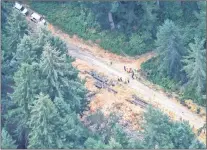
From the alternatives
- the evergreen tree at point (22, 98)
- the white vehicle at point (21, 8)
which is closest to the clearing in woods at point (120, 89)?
the white vehicle at point (21, 8)

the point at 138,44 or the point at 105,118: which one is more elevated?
the point at 138,44

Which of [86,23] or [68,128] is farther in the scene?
[86,23]

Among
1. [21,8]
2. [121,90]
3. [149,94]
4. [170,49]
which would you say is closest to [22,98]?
[121,90]

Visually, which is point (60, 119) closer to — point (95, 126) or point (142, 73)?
point (95, 126)

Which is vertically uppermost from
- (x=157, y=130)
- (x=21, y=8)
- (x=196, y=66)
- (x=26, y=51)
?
(x=21, y=8)

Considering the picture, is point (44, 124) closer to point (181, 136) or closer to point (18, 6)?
point (181, 136)

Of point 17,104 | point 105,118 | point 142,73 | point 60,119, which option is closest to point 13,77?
point 17,104
